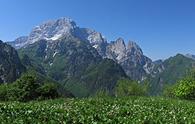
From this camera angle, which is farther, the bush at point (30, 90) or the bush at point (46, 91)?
the bush at point (30, 90)

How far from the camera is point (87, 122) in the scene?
21.7 m

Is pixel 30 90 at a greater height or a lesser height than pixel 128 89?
lesser

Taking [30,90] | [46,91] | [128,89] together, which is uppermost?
[128,89]

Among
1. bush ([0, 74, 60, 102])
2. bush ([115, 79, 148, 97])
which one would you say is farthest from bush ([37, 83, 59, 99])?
bush ([115, 79, 148, 97])

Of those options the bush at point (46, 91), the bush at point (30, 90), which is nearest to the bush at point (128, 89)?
the bush at point (46, 91)

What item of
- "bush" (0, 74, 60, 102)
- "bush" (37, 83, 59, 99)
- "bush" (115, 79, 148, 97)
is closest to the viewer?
"bush" (37, 83, 59, 99)

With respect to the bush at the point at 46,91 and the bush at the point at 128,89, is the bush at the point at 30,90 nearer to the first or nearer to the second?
the bush at the point at 46,91

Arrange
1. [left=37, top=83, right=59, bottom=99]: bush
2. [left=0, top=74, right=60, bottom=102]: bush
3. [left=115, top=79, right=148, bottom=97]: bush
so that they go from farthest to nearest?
[left=115, top=79, right=148, bottom=97]: bush
[left=0, top=74, right=60, bottom=102]: bush
[left=37, top=83, right=59, bottom=99]: bush

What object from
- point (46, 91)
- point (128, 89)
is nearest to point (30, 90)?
point (46, 91)

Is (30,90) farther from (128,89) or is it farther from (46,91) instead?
(128,89)

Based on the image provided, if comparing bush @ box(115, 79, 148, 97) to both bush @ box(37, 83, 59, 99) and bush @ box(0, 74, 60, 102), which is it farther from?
bush @ box(0, 74, 60, 102)

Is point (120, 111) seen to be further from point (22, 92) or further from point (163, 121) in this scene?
point (22, 92)

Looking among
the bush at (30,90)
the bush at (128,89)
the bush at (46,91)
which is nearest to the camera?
the bush at (46,91)

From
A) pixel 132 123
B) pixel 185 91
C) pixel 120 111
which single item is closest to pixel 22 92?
pixel 185 91
